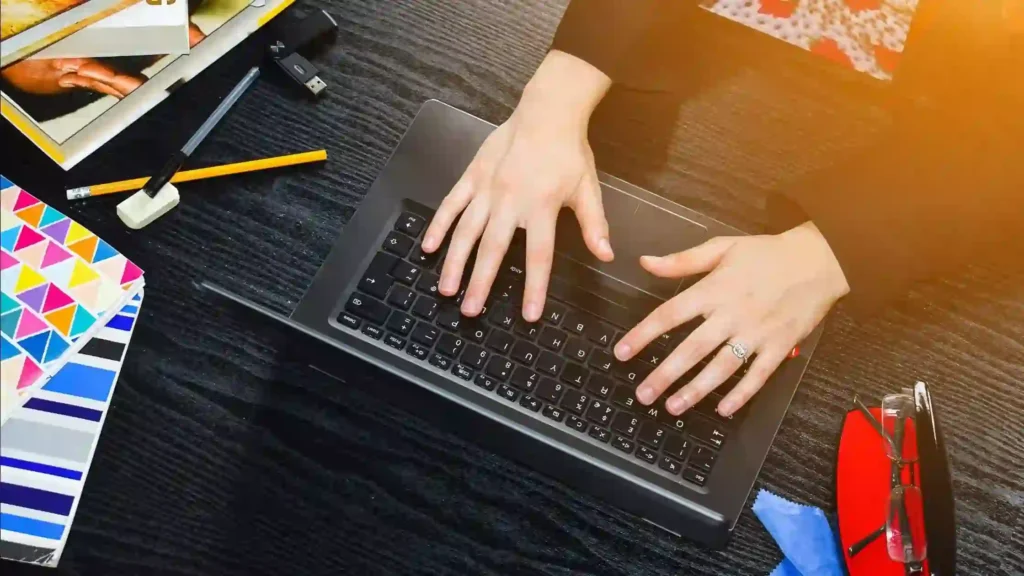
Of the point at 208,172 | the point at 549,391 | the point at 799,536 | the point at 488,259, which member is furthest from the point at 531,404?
the point at 208,172

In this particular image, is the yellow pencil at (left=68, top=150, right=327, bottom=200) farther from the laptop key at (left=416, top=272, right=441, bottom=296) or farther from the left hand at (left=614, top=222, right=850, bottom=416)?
the left hand at (left=614, top=222, right=850, bottom=416)

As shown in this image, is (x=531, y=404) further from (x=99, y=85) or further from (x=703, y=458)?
(x=99, y=85)

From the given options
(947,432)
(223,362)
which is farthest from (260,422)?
(947,432)

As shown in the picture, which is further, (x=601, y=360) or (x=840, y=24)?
(x=840, y=24)

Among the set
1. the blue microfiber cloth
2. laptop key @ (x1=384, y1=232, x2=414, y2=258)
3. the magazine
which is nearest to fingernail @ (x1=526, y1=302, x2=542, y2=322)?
laptop key @ (x1=384, y1=232, x2=414, y2=258)

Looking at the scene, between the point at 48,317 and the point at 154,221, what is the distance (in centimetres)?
11

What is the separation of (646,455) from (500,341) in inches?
5.4

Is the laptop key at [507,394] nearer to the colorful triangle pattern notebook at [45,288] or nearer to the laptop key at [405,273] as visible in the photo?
the laptop key at [405,273]

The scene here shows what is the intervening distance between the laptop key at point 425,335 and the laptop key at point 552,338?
0.08 metres

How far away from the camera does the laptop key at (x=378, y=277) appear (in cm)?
59

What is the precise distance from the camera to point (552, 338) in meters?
0.59

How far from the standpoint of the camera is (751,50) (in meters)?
0.75

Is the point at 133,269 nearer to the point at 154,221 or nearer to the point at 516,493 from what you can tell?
the point at 154,221

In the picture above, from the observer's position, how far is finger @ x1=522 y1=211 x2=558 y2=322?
1.94 feet
